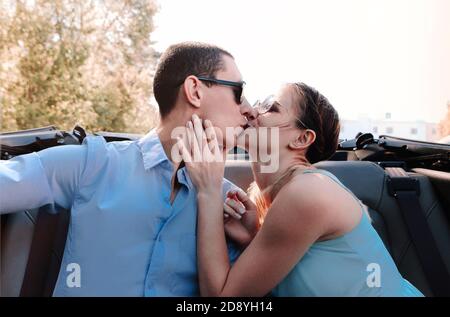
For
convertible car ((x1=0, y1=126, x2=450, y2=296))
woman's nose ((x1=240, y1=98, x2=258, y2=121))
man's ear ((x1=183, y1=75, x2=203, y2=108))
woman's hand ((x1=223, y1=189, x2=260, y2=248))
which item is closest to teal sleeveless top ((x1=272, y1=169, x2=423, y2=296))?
woman's hand ((x1=223, y1=189, x2=260, y2=248))

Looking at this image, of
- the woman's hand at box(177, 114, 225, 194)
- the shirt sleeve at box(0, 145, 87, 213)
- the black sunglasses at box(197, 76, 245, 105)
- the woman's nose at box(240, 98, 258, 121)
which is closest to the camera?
the shirt sleeve at box(0, 145, 87, 213)

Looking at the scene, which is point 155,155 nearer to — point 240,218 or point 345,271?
point 240,218

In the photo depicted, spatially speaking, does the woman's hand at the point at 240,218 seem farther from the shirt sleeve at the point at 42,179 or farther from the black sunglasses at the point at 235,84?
the shirt sleeve at the point at 42,179

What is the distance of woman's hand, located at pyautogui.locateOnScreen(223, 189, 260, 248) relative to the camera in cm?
190

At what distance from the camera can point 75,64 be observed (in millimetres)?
12961

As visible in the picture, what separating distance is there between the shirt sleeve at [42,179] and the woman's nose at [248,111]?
0.71 meters

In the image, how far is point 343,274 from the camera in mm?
1683

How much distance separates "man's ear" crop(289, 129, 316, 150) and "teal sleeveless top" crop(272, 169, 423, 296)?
44 cm

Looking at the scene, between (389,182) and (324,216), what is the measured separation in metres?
0.85

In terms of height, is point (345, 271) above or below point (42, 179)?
below

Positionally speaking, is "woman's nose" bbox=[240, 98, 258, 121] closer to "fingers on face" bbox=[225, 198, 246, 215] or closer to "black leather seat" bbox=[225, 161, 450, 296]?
"fingers on face" bbox=[225, 198, 246, 215]

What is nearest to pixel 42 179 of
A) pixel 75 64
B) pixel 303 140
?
pixel 303 140

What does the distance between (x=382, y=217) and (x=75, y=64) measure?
482 inches
